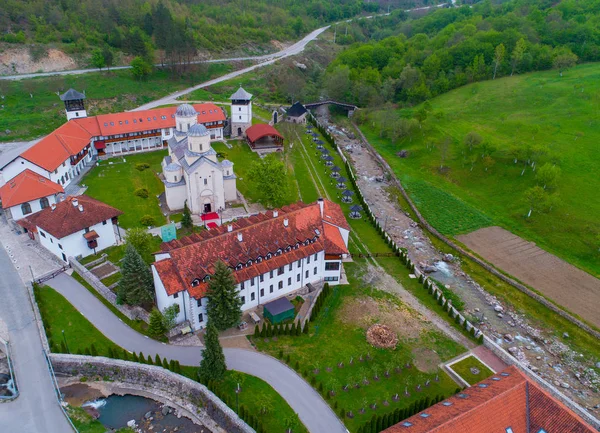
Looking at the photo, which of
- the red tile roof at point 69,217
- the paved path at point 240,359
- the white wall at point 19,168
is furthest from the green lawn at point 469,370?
the white wall at point 19,168

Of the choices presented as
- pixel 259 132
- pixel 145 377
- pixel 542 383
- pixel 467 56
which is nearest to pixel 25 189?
pixel 145 377

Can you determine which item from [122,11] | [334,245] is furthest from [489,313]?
[122,11]

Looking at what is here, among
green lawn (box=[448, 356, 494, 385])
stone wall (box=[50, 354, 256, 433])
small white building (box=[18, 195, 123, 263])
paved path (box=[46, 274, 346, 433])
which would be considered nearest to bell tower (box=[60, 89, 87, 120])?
small white building (box=[18, 195, 123, 263])

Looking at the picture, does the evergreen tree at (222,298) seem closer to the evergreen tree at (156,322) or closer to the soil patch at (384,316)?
the evergreen tree at (156,322)

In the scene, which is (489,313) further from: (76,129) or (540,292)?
(76,129)

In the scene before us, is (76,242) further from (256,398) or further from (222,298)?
(256,398)

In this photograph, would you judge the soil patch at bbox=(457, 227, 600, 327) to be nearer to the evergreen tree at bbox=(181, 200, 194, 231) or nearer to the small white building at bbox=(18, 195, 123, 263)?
the evergreen tree at bbox=(181, 200, 194, 231)

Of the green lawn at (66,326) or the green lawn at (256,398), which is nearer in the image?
the green lawn at (256,398)
